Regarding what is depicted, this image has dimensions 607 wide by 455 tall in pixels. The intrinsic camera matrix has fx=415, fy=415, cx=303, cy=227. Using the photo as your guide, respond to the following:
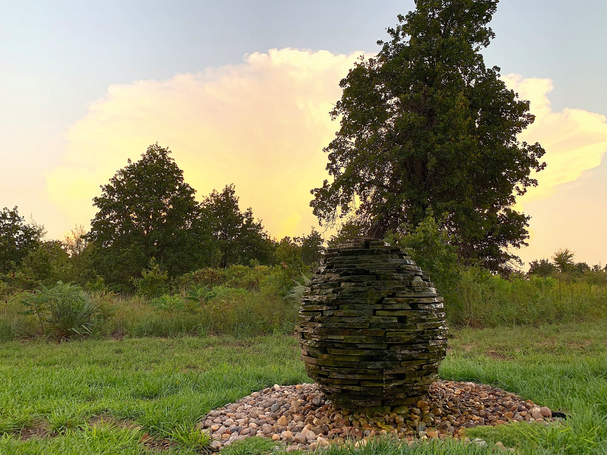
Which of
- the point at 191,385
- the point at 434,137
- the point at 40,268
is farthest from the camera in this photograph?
the point at 40,268

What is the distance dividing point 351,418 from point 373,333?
844 mm

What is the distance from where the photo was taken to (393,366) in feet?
10.9

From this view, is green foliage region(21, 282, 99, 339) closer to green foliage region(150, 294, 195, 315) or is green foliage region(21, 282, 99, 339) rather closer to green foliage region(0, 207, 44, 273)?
green foliage region(150, 294, 195, 315)

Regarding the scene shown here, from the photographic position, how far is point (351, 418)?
3574 mm

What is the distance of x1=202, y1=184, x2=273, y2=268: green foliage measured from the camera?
34375 mm

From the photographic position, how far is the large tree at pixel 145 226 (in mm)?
23719

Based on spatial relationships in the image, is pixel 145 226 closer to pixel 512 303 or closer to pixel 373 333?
pixel 512 303

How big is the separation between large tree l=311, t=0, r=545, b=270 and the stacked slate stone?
40.8 feet

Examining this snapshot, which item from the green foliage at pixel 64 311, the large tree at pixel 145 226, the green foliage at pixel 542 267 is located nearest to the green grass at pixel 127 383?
the green foliage at pixel 64 311

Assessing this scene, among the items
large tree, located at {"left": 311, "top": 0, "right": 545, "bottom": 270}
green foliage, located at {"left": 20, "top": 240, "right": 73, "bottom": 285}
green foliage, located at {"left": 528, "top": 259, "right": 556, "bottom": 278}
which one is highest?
large tree, located at {"left": 311, "top": 0, "right": 545, "bottom": 270}

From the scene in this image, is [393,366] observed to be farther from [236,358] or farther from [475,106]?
[475,106]

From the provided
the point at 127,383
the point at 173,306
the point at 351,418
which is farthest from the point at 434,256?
the point at 127,383

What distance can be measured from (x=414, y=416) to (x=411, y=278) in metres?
1.19

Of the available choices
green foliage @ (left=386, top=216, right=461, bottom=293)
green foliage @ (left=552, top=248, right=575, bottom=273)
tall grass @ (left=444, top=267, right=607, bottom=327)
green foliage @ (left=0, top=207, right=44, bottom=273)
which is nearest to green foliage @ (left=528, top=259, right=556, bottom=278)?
green foliage @ (left=552, top=248, right=575, bottom=273)
